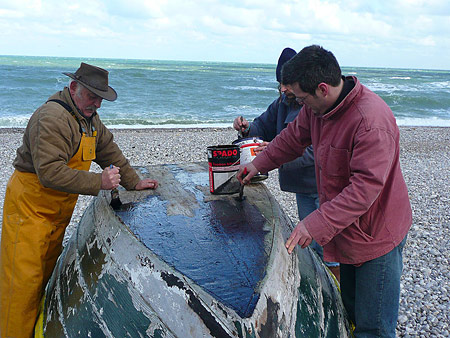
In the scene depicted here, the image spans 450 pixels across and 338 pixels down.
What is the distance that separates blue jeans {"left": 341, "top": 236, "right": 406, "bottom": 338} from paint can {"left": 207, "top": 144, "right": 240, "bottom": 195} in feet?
3.39

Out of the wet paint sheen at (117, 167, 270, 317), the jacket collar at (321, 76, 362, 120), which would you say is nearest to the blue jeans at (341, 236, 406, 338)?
the wet paint sheen at (117, 167, 270, 317)

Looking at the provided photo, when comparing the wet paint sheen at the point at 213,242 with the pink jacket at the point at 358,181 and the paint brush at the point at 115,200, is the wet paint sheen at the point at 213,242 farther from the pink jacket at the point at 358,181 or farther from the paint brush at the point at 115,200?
the pink jacket at the point at 358,181

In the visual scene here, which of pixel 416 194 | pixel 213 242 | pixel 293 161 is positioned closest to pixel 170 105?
pixel 416 194

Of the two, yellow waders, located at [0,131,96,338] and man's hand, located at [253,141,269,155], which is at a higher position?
man's hand, located at [253,141,269,155]

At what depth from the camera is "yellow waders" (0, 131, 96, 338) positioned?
9.04ft

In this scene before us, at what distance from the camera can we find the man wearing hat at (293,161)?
3.49m

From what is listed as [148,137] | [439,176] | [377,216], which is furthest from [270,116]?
[148,137]

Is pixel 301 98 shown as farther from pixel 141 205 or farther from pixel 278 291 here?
pixel 141 205

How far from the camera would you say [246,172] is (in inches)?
116

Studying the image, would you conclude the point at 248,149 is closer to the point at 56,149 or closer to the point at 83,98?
the point at 83,98

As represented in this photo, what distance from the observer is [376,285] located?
245 cm

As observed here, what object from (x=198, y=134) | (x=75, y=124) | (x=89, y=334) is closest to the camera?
(x=89, y=334)

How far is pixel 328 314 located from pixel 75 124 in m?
2.02

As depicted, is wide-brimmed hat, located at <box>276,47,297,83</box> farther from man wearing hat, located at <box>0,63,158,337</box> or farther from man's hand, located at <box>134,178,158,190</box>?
man wearing hat, located at <box>0,63,158,337</box>
